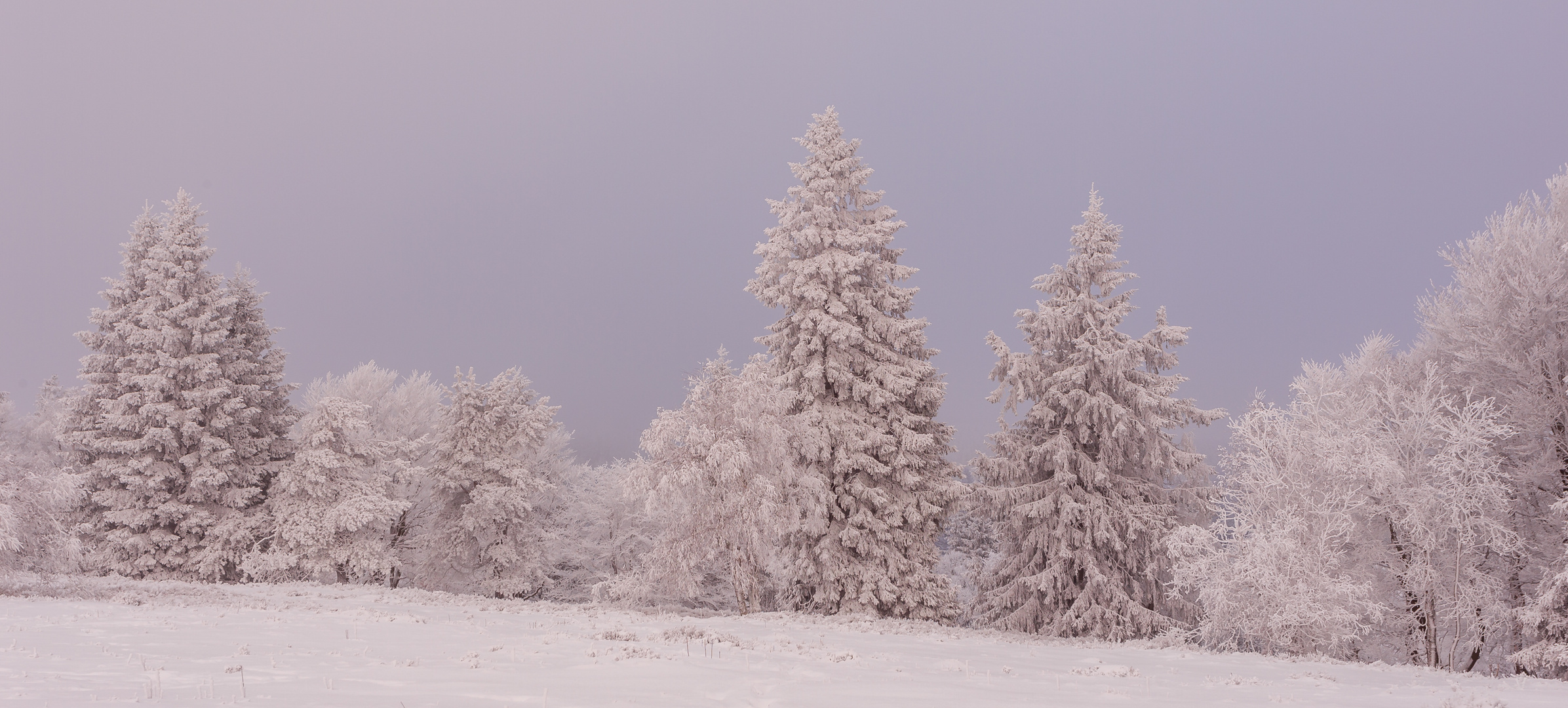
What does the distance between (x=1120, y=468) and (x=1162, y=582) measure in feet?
11.7

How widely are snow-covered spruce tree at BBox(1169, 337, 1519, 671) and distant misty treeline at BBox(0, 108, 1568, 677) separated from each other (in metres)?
0.09

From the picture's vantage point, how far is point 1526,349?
20.3m

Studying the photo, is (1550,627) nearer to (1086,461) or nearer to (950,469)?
(1086,461)

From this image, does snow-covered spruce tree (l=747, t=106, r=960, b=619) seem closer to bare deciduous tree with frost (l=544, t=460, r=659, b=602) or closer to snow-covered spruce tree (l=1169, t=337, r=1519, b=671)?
snow-covered spruce tree (l=1169, t=337, r=1519, b=671)

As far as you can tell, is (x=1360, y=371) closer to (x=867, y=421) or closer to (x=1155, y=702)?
(x=867, y=421)

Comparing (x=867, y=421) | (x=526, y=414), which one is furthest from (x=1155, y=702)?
(x=526, y=414)

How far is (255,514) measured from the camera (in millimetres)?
28516

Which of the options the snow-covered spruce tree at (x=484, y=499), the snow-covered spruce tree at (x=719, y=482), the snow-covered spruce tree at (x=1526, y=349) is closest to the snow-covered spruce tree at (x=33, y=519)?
the snow-covered spruce tree at (x=719, y=482)

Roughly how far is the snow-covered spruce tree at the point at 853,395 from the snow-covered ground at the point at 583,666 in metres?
7.50

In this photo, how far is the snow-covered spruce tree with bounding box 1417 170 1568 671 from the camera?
19625 mm

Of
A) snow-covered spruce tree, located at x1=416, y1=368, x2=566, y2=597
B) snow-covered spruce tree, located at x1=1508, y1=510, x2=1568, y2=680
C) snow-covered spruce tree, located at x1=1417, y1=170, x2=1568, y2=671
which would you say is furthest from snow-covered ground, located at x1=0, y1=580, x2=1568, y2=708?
snow-covered spruce tree, located at x1=416, y1=368, x2=566, y2=597

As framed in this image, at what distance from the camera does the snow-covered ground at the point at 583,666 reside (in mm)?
7523

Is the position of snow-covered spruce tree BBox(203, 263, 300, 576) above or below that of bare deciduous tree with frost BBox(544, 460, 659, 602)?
above

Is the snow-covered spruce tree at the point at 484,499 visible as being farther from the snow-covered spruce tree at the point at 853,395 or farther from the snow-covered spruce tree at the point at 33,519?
the snow-covered spruce tree at the point at 853,395
